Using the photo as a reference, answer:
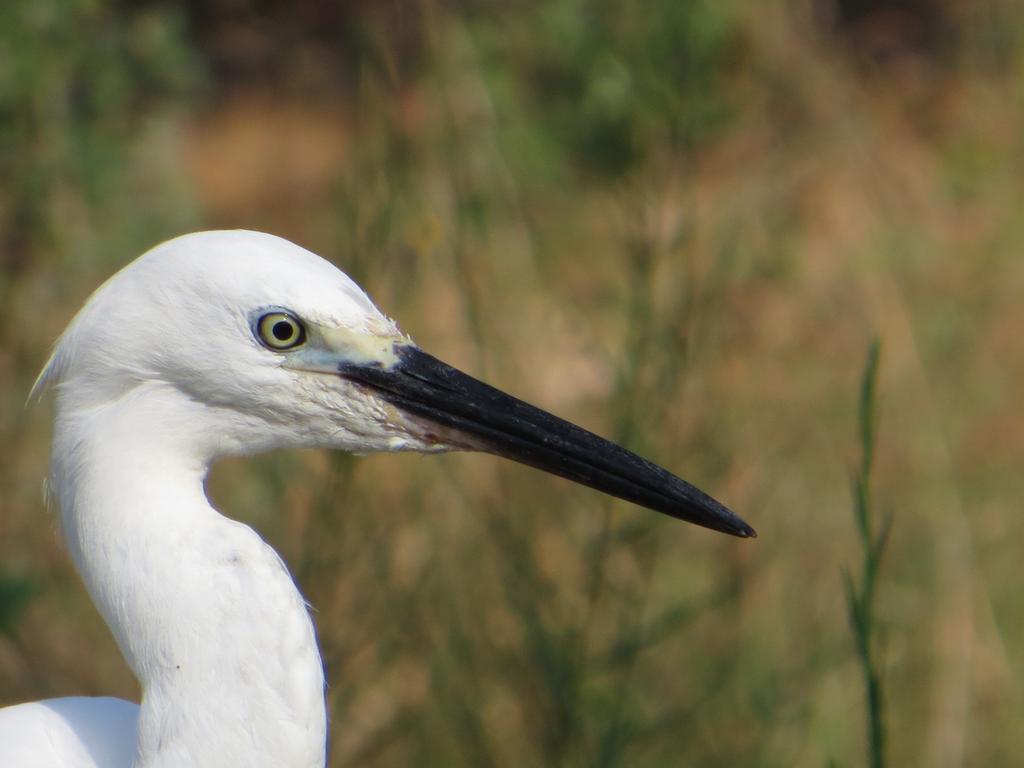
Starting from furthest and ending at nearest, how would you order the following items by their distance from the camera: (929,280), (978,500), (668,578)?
(929,280) < (978,500) < (668,578)

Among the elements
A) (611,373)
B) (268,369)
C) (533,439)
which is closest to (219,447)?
(268,369)

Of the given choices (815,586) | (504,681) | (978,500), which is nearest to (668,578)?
(815,586)

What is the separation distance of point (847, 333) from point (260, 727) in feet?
12.5

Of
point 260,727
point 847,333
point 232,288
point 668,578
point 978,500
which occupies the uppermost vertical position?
point 847,333

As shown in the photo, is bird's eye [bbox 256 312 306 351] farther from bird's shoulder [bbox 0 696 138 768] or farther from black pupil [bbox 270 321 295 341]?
bird's shoulder [bbox 0 696 138 768]

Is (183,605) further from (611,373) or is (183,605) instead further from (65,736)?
(611,373)

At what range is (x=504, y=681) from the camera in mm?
2473

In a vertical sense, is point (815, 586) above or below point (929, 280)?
below

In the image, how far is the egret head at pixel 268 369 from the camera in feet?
4.56

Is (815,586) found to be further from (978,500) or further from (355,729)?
(355,729)

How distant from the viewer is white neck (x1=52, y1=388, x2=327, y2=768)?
4.34ft

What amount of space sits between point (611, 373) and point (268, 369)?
1704mm

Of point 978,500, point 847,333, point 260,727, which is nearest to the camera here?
point 260,727

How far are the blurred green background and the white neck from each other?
243 mm
